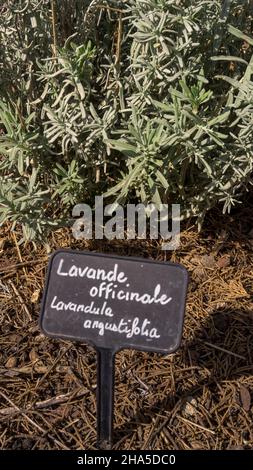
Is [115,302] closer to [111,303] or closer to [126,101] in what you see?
[111,303]

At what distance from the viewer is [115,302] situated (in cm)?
170

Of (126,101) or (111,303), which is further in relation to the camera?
(126,101)

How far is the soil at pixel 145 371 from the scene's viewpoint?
6.59 feet

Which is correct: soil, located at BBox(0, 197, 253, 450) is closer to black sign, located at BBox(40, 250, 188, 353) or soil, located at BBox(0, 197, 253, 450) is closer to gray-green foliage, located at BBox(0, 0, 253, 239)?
gray-green foliage, located at BBox(0, 0, 253, 239)

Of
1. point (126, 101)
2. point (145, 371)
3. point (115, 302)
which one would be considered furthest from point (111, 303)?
point (126, 101)

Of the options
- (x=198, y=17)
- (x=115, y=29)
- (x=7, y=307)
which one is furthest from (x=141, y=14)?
(x=7, y=307)

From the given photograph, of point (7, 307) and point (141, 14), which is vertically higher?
point (141, 14)

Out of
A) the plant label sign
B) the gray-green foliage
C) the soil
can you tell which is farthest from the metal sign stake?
the gray-green foliage

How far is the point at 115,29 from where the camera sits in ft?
7.70

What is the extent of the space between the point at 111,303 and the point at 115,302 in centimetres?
1

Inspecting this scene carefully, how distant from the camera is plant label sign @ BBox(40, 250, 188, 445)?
1673 mm

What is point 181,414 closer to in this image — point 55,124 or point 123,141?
point 123,141

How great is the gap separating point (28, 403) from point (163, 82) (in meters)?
1.14

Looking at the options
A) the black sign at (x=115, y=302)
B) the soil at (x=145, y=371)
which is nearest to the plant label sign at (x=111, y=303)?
the black sign at (x=115, y=302)
